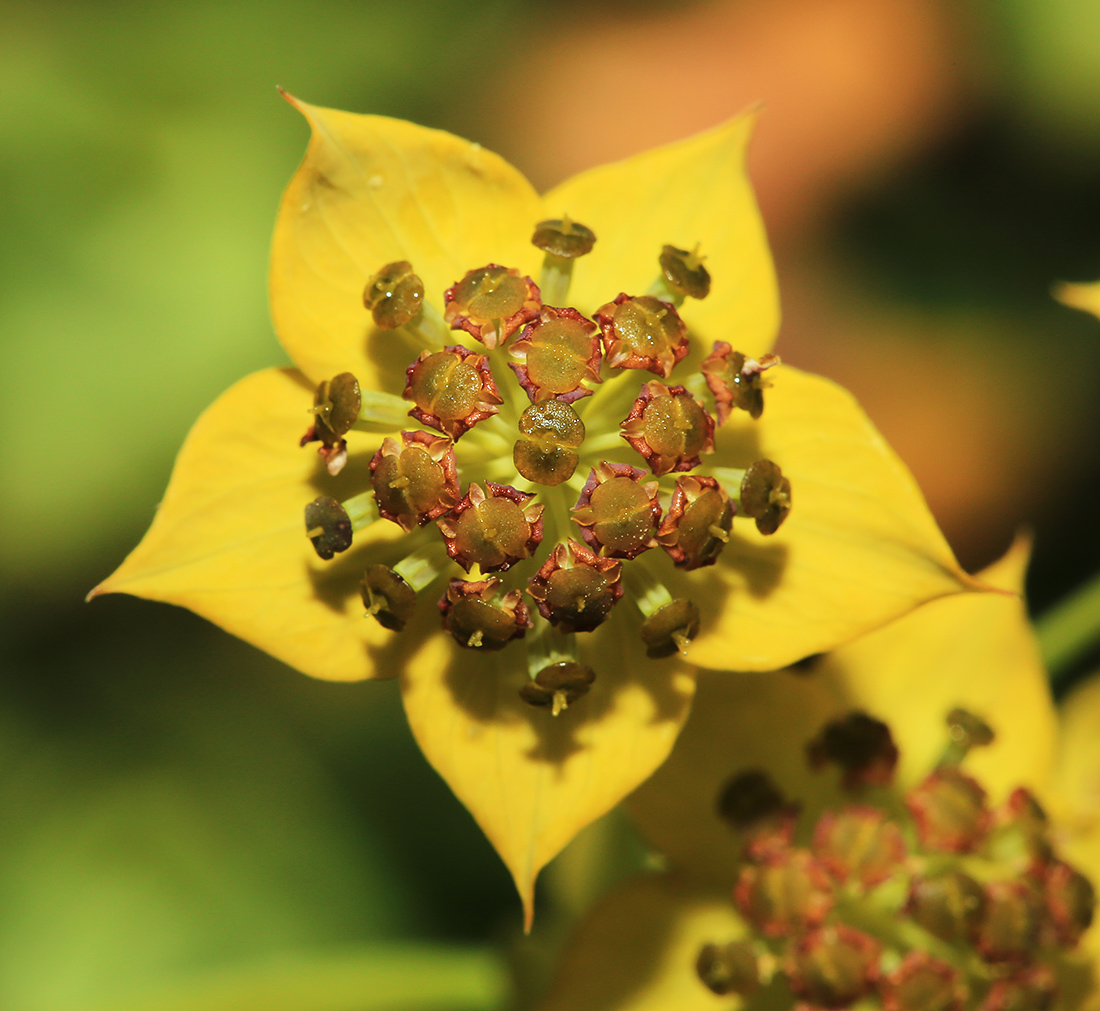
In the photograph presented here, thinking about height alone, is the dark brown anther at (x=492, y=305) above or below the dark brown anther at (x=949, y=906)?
above

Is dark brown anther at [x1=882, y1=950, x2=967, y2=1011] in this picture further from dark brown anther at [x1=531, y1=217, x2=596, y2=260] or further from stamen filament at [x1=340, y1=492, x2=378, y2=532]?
dark brown anther at [x1=531, y1=217, x2=596, y2=260]

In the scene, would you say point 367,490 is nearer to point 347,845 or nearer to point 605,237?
point 605,237

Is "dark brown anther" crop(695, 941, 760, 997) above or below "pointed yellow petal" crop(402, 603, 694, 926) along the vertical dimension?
below

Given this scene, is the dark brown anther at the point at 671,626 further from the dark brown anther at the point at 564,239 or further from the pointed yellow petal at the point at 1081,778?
the pointed yellow petal at the point at 1081,778

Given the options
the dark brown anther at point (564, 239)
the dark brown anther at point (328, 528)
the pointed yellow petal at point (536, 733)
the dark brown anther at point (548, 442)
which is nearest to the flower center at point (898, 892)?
the pointed yellow petal at point (536, 733)

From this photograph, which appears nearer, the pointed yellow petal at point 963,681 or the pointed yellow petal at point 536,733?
the pointed yellow petal at point 536,733

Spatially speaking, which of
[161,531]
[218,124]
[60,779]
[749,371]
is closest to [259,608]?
[161,531]

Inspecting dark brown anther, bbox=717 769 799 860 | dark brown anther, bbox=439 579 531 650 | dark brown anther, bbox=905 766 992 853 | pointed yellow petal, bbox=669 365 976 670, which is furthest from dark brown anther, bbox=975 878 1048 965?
dark brown anther, bbox=439 579 531 650

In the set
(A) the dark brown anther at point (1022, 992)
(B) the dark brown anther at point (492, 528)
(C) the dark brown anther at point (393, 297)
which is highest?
(C) the dark brown anther at point (393, 297)

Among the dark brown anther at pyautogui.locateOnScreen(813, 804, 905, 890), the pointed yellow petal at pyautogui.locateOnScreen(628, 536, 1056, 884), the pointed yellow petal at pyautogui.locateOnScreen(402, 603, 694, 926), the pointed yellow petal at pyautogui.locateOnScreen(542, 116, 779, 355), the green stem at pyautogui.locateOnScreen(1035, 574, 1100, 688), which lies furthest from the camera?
the green stem at pyautogui.locateOnScreen(1035, 574, 1100, 688)
